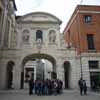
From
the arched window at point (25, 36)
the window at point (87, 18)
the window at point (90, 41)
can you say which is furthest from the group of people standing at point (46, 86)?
the window at point (87, 18)

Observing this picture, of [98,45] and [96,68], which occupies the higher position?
[98,45]

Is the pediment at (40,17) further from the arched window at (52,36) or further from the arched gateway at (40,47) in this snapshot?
the arched window at (52,36)

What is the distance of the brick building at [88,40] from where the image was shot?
60.6ft

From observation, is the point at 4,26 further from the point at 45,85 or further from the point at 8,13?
the point at 45,85

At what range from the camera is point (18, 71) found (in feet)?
61.6

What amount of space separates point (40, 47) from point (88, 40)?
726 cm

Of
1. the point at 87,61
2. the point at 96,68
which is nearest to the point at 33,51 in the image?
the point at 87,61

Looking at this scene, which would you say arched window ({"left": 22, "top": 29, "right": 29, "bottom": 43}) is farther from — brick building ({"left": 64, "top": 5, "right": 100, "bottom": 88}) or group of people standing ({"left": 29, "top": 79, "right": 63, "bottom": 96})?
group of people standing ({"left": 29, "top": 79, "right": 63, "bottom": 96})

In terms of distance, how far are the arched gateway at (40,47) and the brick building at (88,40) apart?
1357 mm

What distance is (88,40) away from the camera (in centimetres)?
1981

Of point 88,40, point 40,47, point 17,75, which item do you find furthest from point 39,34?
point 88,40

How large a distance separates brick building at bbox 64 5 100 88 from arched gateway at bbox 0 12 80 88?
1.36m

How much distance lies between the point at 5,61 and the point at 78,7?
13.7 meters

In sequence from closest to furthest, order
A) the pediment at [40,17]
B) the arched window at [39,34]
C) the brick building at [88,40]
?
the brick building at [88,40]
the arched window at [39,34]
the pediment at [40,17]
